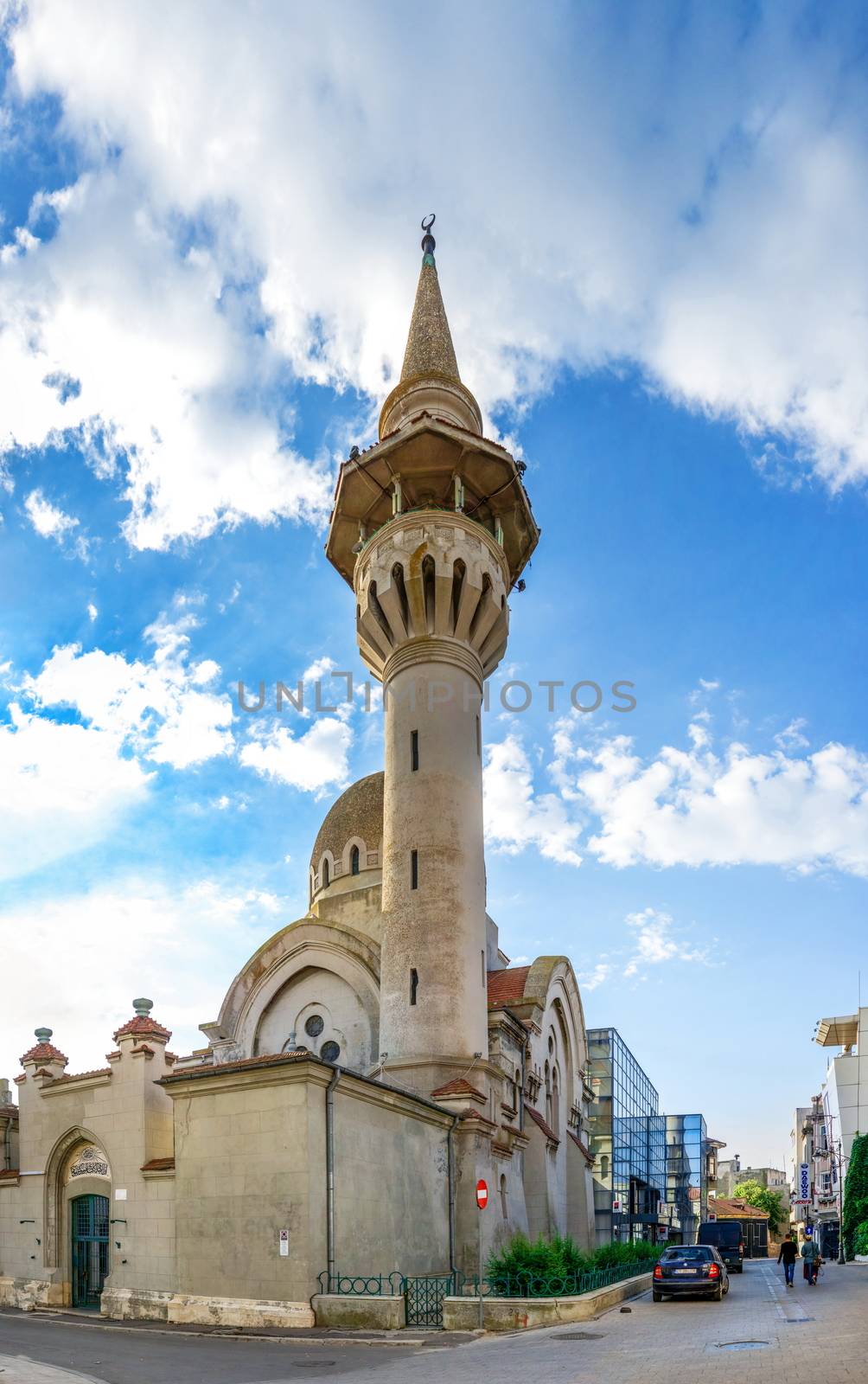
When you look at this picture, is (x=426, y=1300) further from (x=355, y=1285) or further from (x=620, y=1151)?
(x=620, y=1151)

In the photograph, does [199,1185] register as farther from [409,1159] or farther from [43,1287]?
[43,1287]

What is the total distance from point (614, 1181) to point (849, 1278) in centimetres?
2284

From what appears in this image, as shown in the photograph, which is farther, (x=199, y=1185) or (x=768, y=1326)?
(x=199, y=1185)

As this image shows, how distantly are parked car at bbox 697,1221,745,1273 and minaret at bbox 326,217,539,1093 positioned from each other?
21.9 m

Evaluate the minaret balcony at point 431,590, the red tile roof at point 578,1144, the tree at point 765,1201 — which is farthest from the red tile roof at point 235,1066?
the tree at point 765,1201

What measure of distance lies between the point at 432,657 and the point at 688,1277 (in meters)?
17.0

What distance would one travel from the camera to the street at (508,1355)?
12.6 meters

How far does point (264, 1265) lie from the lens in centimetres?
1841

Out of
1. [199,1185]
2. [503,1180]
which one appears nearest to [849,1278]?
[503,1180]

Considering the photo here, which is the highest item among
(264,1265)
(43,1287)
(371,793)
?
(371,793)

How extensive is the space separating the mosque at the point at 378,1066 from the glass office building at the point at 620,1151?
37.8 feet

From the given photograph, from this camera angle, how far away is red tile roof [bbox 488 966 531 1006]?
115 ft

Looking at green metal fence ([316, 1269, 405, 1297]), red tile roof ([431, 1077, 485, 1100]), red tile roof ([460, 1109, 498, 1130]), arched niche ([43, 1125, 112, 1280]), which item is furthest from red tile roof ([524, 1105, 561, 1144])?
arched niche ([43, 1125, 112, 1280])

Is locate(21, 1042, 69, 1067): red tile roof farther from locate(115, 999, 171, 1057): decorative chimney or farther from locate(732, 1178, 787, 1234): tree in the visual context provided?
locate(732, 1178, 787, 1234): tree
